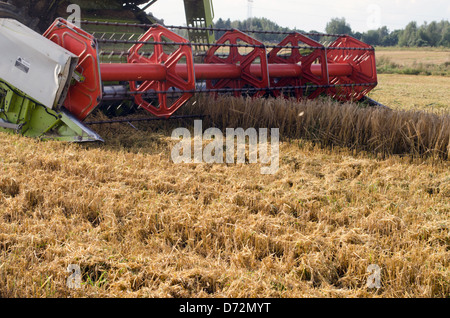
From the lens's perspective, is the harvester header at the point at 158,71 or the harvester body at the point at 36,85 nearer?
the harvester body at the point at 36,85

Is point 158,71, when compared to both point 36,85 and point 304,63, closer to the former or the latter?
point 36,85

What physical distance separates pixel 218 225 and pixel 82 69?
2747 millimetres

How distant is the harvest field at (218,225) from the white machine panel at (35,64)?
1.97 feet

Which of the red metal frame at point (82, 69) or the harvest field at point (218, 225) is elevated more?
the red metal frame at point (82, 69)

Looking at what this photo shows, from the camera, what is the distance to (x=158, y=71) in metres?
5.28

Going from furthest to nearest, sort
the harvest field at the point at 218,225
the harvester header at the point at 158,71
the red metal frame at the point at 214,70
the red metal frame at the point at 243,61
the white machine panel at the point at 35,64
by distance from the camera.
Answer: the red metal frame at the point at 243,61 → the red metal frame at the point at 214,70 → the harvester header at the point at 158,71 → the white machine panel at the point at 35,64 → the harvest field at the point at 218,225

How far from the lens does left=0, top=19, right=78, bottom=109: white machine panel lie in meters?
4.38

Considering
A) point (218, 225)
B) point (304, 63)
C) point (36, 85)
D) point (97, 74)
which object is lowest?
point (218, 225)

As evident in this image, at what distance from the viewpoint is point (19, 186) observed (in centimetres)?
310

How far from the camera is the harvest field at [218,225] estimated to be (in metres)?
2.02

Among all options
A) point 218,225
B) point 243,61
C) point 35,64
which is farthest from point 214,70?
point 218,225

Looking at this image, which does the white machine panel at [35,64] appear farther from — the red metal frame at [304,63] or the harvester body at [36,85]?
the red metal frame at [304,63]

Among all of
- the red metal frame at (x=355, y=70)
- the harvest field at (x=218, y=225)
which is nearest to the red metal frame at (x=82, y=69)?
the harvest field at (x=218, y=225)

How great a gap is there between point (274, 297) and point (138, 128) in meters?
3.96
